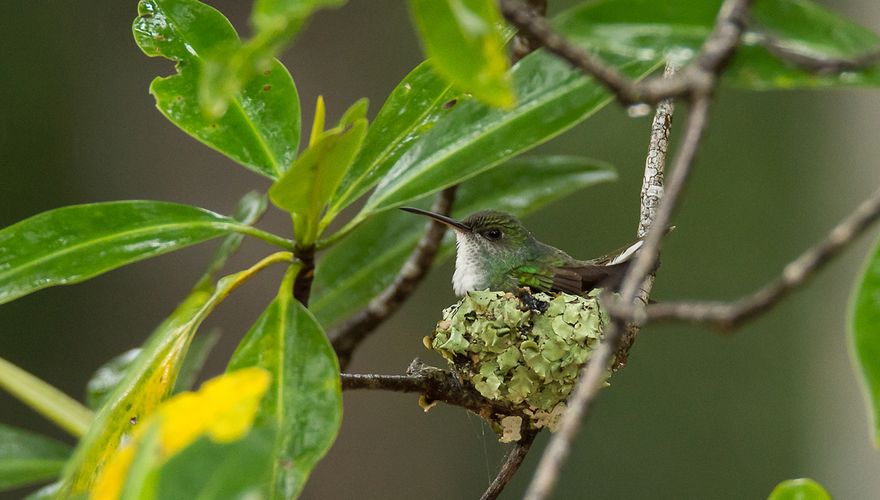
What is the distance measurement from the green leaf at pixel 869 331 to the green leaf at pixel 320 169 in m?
0.76

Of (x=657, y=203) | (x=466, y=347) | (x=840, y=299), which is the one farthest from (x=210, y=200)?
(x=840, y=299)

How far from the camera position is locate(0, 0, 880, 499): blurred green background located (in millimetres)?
4352

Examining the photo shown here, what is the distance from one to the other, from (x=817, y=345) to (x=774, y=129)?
1590mm

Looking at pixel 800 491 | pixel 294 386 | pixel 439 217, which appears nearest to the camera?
pixel 800 491

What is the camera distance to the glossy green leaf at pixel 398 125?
1.85 metres

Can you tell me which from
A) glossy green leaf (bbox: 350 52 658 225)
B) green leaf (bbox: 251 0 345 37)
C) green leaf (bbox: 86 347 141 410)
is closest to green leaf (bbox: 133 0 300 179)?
glossy green leaf (bbox: 350 52 658 225)

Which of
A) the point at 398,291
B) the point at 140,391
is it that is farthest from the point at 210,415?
the point at 398,291

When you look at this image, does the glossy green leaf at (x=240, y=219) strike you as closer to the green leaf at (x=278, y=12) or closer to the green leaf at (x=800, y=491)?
the green leaf at (x=278, y=12)

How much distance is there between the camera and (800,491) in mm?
1336

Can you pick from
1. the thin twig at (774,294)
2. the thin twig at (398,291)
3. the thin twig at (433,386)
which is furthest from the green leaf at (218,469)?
the thin twig at (398,291)

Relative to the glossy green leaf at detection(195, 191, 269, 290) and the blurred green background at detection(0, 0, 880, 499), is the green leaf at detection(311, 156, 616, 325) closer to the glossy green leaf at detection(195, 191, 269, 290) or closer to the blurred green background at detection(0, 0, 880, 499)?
the glossy green leaf at detection(195, 191, 269, 290)

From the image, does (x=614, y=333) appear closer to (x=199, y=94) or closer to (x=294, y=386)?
(x=294, y=386)

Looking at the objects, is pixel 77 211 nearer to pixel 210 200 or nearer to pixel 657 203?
pixel 657 203

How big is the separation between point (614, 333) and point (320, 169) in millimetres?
860
